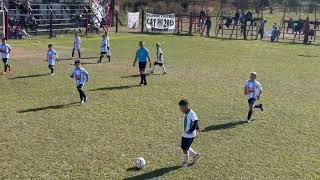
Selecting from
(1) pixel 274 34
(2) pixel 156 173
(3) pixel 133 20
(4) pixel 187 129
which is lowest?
(2) pixel 156 173

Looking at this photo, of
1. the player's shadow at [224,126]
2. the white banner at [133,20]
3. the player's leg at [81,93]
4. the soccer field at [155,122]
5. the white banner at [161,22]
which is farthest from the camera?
the white banner at [133,20]

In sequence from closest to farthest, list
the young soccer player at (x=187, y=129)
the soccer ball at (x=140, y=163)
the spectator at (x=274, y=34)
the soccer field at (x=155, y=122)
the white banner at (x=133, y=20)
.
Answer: the young soccer player at (x=187, y=129) → the soccer ball at (x=140, y=163) → the soccer field at (x=155, y=122) → the spectator at (x=274, y=34) → the white banner at (x=133, y=20)

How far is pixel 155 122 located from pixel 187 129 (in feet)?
14.7

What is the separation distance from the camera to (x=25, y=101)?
18.6 metres

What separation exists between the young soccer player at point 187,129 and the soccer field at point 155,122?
280 mm

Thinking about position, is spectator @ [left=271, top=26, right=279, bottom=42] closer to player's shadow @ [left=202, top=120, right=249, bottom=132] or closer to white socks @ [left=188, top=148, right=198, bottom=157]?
player's shadow @ [left=202, top=120, right=249, bottom=132]

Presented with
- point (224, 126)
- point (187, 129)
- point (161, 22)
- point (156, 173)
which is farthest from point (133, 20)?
point (156, 173)

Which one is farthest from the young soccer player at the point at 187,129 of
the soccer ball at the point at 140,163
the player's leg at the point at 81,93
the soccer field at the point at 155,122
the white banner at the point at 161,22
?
the white banner at the point at 161,22

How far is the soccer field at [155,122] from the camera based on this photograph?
11.8m

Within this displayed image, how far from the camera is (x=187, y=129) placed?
11.6 metres

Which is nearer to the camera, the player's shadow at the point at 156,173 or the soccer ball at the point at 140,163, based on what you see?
the player's shadow at the point at 156,173

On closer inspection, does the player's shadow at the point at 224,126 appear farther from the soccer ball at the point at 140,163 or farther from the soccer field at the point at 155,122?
the soccer ball at the point at 140,163

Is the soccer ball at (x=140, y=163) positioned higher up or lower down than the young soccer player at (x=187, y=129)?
lower down

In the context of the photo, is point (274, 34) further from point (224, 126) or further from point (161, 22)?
point (224, 126)
